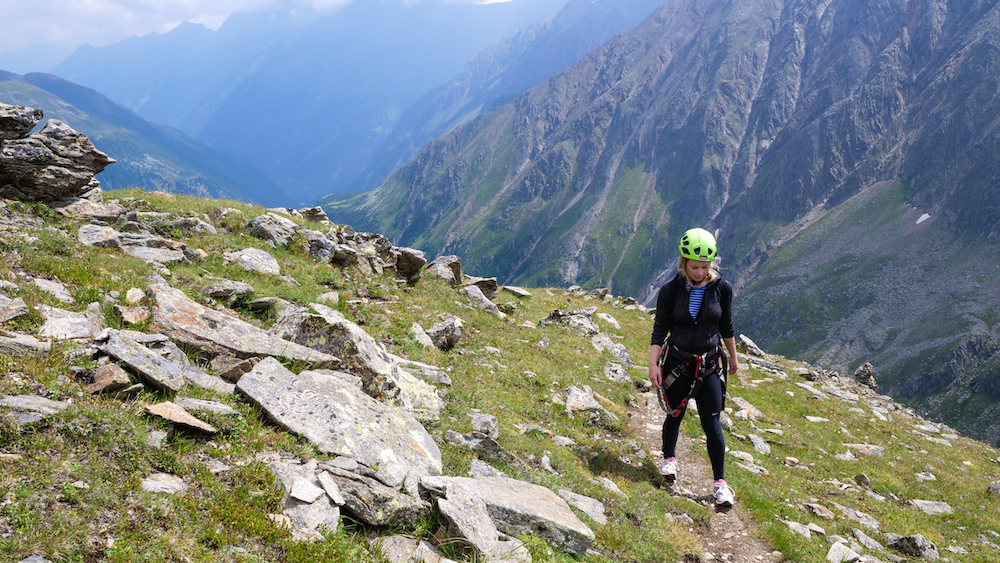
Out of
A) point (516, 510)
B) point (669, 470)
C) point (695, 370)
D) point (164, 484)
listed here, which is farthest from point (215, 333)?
point (669, 470)

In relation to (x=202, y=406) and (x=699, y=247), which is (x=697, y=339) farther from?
(x=202, y=406)

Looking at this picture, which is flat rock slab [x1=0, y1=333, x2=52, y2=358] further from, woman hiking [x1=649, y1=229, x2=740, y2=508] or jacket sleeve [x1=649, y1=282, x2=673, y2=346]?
jacket sleeve [x1=649, y1=282, x2=673, y2=346]

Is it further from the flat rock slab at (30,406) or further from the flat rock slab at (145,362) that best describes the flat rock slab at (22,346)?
the flat rock slab at (30,406)

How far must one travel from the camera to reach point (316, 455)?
671cm

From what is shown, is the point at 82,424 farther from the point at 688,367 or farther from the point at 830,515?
the point at 830,515

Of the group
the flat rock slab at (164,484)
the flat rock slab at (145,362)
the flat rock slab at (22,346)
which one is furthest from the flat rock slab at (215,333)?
the flat rock slab at (164,484)

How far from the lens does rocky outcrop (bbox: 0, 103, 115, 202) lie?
50.3ft

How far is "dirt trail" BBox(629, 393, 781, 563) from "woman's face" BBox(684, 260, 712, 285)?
523cm

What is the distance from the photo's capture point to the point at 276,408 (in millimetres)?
7250

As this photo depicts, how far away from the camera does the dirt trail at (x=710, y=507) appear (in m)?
9.30

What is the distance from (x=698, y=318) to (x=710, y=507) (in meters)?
4.60

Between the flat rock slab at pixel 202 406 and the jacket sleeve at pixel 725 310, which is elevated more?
the jacket sleeve at pixel 725 310

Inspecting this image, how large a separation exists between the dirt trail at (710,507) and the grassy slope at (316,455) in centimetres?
37

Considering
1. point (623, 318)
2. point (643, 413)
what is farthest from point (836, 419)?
point (623, 318)
